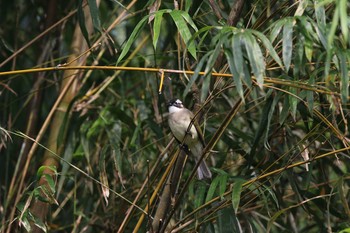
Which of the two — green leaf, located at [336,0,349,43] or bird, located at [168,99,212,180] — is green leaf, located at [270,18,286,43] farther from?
bird, located at [168,99,212,180]

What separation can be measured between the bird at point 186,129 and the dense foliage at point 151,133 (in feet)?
0.17

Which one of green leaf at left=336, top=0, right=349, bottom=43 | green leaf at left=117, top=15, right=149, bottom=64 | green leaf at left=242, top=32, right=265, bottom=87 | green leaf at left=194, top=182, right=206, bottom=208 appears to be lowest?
green leaf at left=194, top=182, right=206, bottom=208

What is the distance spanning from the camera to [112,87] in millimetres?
4453

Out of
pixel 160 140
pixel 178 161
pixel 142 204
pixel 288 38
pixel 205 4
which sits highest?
pixel 288 38

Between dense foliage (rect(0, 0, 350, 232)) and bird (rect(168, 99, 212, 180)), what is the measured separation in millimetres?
50

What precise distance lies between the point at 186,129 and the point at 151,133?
0.70 m

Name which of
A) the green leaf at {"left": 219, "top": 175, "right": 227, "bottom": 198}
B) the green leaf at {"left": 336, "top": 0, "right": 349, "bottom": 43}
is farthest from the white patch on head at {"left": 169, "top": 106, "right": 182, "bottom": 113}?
the green leaf at {"left": 336, "top": 0, "right": 349, "bottom": 43}

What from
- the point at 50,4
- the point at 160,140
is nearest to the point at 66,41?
the point at 50,4

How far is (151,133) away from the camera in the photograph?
4305 mm

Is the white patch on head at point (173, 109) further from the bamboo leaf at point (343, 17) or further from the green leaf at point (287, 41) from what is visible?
the bamboo leaf at point (343, 17)

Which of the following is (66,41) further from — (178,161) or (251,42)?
(251,42)

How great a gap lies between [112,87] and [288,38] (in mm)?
2015

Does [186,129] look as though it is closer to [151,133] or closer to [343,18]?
[151,133]

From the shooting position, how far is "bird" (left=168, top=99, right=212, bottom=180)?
359 centimetres
